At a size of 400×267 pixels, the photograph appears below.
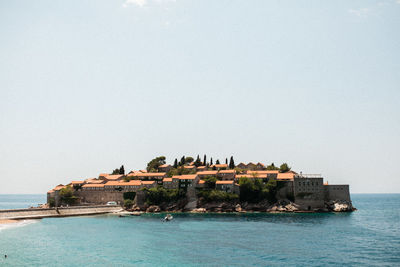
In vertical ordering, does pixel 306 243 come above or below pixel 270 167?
below

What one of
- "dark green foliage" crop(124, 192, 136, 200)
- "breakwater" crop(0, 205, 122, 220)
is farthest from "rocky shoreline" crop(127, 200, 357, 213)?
"breakwater" crop(0, 205, 122, 220)

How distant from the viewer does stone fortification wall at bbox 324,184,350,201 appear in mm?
95375

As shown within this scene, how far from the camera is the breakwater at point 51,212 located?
68675 mm

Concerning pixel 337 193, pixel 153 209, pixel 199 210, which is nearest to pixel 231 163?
pixel 199 210

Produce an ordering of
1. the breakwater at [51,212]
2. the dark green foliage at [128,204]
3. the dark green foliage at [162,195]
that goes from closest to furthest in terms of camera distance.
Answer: the breakwater at [51,212], the dark green foliage at [162,195], the dark green foliage at [128,204]

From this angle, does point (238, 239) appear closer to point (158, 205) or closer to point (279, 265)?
point (279, 265)

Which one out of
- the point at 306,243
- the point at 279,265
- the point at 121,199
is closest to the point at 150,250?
the point at 279,265

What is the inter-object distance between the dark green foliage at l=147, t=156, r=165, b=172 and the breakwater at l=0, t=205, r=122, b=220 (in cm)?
3736

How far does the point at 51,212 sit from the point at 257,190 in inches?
2291

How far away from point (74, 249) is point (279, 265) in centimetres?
2542

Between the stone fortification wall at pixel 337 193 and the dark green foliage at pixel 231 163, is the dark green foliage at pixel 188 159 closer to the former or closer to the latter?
the dark green foliage at pixel 231 163

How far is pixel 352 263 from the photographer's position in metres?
34.3

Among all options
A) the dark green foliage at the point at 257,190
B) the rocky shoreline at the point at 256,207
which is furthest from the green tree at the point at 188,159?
the dark green foliage at the point at 257,190

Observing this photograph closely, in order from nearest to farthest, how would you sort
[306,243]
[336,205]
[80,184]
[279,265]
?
[279,265] → [306,243] → [336,205] → [80,184]
